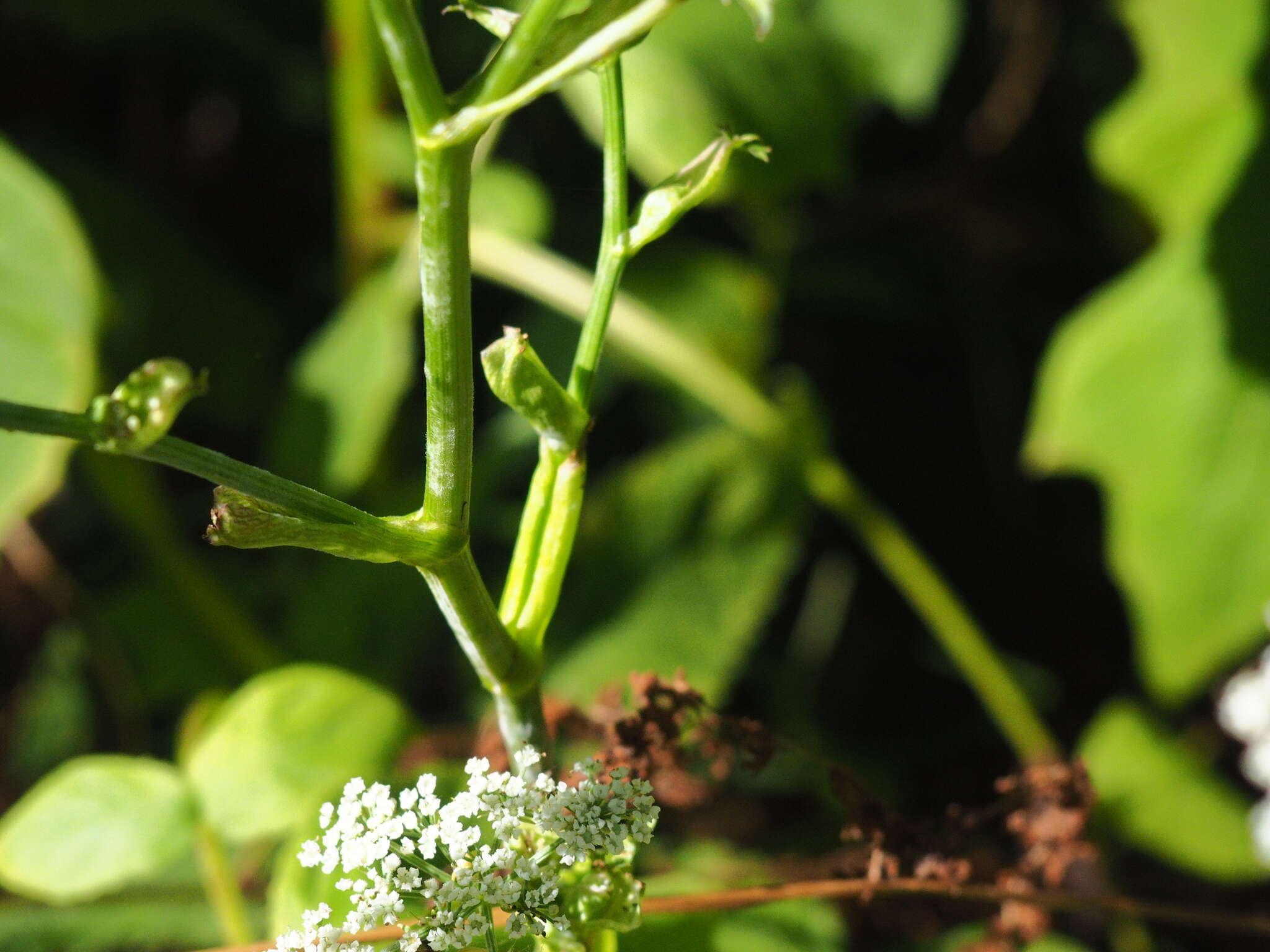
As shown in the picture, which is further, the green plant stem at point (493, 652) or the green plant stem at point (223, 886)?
the green plant stem at point (223, 886)

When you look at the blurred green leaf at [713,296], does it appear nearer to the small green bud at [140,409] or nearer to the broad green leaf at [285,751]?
the broad green leaf at [285,751]

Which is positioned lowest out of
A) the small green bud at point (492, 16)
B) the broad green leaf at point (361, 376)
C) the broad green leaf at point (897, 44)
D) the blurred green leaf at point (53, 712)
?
the small green bud at point (492, 16)

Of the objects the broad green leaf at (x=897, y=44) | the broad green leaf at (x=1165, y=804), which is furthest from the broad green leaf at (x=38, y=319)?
the broad green leaf at (x=1165, y=804)

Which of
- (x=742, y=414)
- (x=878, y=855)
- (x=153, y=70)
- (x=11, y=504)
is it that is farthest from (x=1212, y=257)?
(x=153, y=70)

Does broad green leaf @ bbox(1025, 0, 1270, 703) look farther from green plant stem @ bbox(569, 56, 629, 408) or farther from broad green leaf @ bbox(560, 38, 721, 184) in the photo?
green plant stem @ bbox(569, 56, 629, 408)

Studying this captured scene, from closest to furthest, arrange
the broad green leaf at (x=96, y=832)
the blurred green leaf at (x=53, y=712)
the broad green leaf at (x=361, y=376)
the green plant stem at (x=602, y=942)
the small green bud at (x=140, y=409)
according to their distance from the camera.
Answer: the small green bud at (x=140, y=409) < the green plant stem at (x=602, y=942) < the broad green leaf at (x=96, y=832) < the broad green leaf at (x=361, y=376) < the blurred green leaf at (x=53, y=712)

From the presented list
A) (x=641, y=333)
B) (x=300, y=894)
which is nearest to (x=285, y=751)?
(x=300, y=894)

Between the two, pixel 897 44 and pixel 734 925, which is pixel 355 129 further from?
pixel 734 925

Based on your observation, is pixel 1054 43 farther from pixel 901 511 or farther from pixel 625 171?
pixel 625 171
